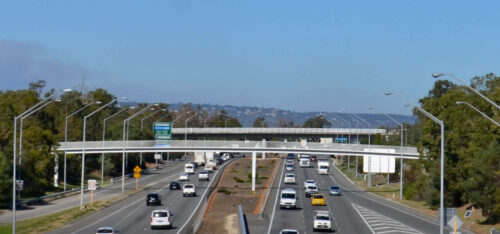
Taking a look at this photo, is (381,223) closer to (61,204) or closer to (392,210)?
(392,210)

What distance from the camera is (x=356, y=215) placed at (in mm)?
67375

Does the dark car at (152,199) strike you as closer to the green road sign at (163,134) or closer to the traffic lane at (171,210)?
the traffic lane at (171,210)

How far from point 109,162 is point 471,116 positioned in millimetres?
63155

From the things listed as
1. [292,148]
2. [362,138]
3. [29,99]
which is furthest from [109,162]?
[362,138]

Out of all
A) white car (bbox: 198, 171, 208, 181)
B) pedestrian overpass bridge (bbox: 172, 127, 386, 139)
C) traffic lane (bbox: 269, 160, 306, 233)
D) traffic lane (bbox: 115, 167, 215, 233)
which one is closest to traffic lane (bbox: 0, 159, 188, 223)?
traffic lane (bbox: 115, 167, 215, 233)

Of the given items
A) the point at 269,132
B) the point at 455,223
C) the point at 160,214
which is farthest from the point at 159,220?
the point at 269,132

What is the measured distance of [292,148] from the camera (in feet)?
337

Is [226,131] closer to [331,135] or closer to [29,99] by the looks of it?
[331,135]

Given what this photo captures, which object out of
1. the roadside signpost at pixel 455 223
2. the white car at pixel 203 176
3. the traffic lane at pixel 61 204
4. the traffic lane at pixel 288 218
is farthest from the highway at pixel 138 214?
the roadside signpost at pixel 455 223

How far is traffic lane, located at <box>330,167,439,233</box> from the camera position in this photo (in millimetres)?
60253

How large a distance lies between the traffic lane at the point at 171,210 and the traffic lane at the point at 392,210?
16386mm

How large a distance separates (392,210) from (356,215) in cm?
832

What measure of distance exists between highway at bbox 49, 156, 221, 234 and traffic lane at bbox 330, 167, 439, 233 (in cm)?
1627

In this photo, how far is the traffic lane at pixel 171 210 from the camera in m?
54.2
